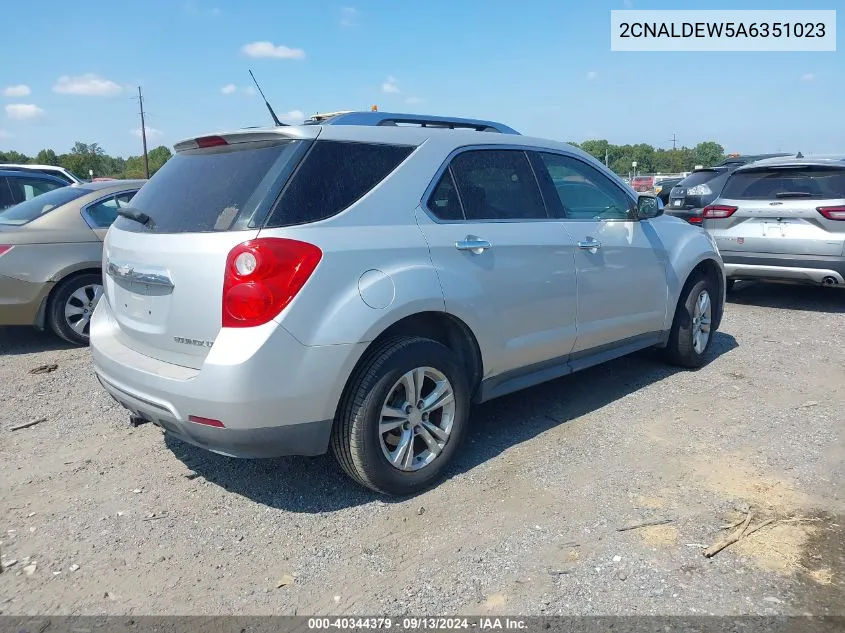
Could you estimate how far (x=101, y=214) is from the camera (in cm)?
646

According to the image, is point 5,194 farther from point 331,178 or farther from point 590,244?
point 590,244

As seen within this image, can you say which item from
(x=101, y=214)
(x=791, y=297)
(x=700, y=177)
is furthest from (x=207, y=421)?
(x=700, y=177)

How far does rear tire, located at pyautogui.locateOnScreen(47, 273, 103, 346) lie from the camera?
616cm

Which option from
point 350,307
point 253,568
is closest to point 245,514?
point 253,568

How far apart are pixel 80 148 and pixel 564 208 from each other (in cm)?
10311

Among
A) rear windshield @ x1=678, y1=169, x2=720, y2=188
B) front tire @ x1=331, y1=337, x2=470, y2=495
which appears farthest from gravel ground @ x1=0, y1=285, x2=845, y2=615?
rear windshield @ x1=678, y1=169, x2=720, y2=188

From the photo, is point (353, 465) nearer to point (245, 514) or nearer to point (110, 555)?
point (245, 514)

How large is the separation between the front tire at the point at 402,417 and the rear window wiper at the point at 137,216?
129 centimetres

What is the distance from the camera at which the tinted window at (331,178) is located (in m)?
3.04

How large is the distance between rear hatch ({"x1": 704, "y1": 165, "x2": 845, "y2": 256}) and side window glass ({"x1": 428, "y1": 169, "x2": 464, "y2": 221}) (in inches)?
211

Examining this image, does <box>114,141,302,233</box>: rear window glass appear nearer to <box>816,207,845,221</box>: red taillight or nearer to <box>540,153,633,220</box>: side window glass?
<box>540,153,633,220</box>: side window glass

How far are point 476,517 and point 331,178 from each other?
5.68 ft

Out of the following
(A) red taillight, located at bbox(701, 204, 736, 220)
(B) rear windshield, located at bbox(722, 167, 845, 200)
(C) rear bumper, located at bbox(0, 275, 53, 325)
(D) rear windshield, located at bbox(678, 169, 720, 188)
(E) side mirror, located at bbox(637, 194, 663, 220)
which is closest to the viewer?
(E) side mirror, located at bbox(637, 194, 663, 220)

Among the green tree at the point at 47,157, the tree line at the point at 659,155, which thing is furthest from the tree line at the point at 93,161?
the tree line at the point at 659,155
